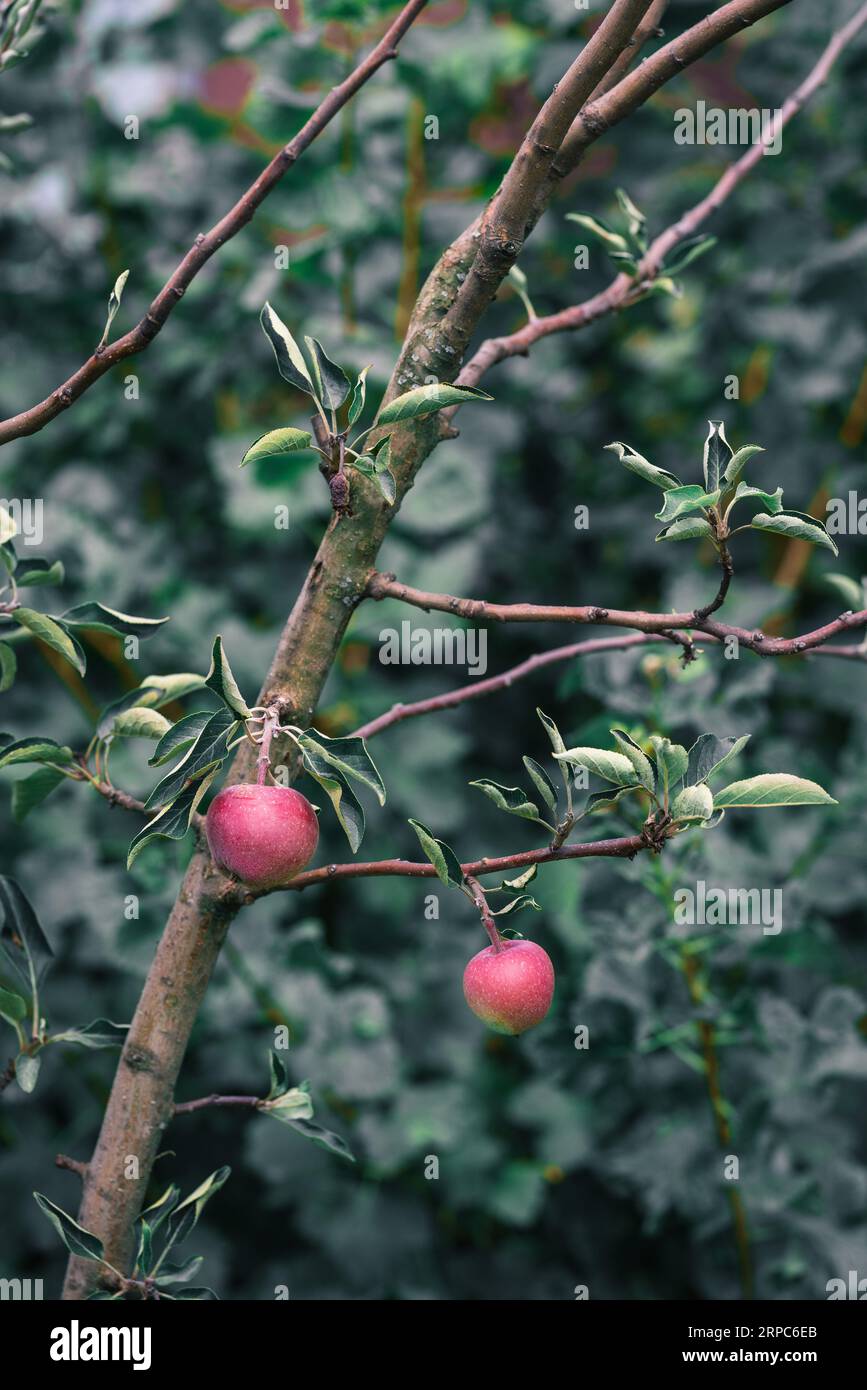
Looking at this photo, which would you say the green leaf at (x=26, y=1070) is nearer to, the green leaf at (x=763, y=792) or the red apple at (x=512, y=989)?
the red apple at (x=512, y=989)

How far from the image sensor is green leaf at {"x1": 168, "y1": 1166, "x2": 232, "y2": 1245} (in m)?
0.56

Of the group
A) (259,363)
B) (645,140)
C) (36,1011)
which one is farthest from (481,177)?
(36,1011)

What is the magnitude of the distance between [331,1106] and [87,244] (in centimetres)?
94

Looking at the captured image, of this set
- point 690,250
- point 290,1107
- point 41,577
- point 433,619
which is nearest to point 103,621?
point 41,577

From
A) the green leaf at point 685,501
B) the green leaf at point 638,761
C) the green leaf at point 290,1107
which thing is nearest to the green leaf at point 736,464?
the green leaf at point 685,501

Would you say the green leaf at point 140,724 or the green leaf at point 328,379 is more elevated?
the green leaf at point 328,379

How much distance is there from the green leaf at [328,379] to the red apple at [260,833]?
167 mm

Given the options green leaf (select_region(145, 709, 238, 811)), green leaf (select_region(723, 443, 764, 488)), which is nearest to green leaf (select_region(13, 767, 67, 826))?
green leaf (select_region(145, 709, 238, 811))

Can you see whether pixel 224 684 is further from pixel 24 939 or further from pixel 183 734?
pixel 24 939

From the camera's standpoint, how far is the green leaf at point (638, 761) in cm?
49

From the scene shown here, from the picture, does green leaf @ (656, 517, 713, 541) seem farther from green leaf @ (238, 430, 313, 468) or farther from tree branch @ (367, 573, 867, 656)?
green leaf @ (238, 430, 313, 468)

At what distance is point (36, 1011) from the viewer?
57 cm
